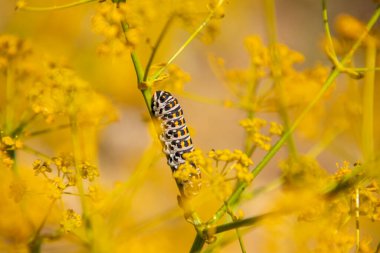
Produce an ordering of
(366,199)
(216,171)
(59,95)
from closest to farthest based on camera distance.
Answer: (216,171)
(366,199)
(59,95)

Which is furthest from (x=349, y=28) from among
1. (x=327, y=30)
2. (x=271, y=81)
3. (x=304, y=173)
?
(x=304, y=173)

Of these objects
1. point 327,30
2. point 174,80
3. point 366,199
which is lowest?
point 366,199

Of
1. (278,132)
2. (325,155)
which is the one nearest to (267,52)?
(278,132)

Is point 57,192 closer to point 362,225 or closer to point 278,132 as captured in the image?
point 278,132

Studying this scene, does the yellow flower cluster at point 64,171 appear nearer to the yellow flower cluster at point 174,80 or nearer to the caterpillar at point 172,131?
the caterpillar at point 172,131

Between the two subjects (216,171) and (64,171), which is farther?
(64,171)

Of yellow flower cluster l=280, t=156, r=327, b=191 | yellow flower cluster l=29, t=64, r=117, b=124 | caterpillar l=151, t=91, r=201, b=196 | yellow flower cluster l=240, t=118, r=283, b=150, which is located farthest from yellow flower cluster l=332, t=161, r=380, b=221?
yellow flower cluster l=29, t=64, r=117, b=124

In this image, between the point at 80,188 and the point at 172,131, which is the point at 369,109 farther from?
the point at 80,188

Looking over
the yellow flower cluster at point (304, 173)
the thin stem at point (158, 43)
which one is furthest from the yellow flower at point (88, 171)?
the yellow flower cluster at point (304, 173)

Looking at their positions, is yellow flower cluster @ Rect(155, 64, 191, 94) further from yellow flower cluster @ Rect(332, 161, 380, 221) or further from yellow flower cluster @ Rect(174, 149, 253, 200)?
yellow flower cluster @ Rect(332, 161, 380, 221)

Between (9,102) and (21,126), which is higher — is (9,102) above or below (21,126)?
above
